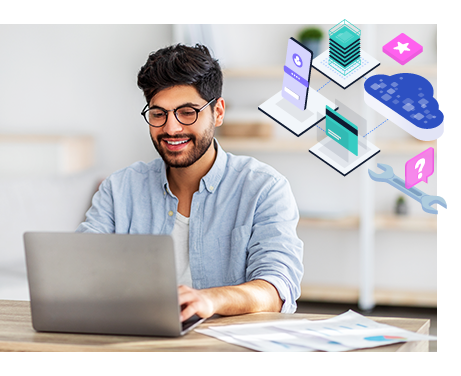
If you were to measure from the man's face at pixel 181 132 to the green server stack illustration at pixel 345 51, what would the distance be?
3.37 ft

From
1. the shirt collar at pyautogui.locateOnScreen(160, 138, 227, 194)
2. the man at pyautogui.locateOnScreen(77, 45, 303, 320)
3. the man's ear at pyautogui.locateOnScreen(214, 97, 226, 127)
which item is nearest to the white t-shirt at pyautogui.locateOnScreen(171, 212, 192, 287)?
the man at pyautogui.locateOnScreen(77, 45, 303, 320)

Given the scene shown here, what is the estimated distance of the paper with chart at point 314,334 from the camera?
38.4 inches

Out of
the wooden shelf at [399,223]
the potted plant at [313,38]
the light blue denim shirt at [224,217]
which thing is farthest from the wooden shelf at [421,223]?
the light blue denim shirt at [224,217]

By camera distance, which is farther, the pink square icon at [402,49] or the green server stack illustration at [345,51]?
the pink square icon at [402,49]

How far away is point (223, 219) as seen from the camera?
62.3 inches

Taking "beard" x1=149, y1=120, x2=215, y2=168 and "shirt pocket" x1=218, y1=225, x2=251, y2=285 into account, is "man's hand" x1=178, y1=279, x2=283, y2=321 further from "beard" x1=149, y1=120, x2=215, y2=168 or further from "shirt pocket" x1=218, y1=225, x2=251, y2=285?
"beard" x1=149, y1=120, x2=215, y2=168

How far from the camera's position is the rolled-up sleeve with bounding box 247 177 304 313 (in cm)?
135

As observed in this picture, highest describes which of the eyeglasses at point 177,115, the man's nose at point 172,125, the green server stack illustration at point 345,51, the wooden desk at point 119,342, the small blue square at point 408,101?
the green server stack illustration at point 345,51

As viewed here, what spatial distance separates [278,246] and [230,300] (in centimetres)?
27

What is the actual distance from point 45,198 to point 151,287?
2330 mm

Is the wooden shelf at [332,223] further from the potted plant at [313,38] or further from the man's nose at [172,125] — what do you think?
the man's nose at [172,125]

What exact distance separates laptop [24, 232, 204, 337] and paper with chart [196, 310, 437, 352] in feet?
0.35
